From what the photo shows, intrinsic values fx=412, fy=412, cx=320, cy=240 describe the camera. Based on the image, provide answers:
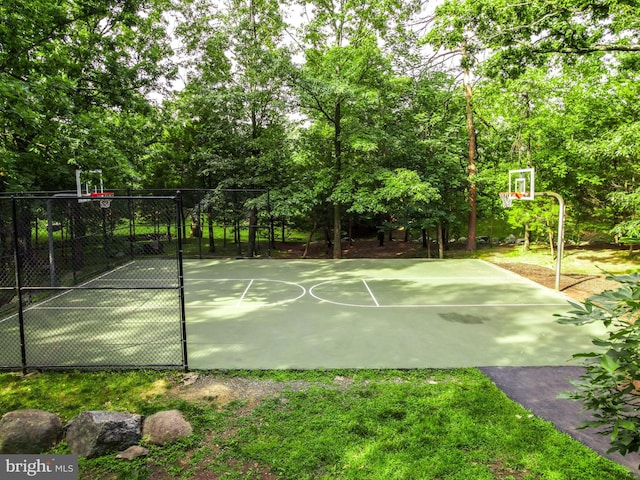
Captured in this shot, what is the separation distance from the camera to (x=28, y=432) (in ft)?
12.7

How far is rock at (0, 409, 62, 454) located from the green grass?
0.15 meters

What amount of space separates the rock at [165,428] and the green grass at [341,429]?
0.09 metres

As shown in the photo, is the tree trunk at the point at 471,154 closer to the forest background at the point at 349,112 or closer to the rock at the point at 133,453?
the forest background at the point at 349,112

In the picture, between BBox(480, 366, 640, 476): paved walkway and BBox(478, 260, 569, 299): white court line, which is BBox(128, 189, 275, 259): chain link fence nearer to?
BBox(478, 260, 569, 299): white court line

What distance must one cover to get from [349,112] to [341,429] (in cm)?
1280

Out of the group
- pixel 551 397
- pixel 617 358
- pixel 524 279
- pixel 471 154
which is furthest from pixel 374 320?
pixel 471 154

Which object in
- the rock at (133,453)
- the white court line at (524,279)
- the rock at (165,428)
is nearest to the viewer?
the rock at (133,453)

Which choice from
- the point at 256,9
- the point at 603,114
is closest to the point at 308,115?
the point at 256,9

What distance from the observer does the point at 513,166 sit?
49.7 ft

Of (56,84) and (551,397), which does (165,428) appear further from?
(56,84)

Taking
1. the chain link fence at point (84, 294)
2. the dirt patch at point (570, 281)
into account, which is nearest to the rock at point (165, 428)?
the chain link fence at point (84, 294)

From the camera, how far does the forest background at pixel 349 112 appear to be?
1017 centimetres

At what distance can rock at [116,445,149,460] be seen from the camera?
379cm

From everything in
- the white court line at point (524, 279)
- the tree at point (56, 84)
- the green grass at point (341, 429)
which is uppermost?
the tree at point (56, 84)
